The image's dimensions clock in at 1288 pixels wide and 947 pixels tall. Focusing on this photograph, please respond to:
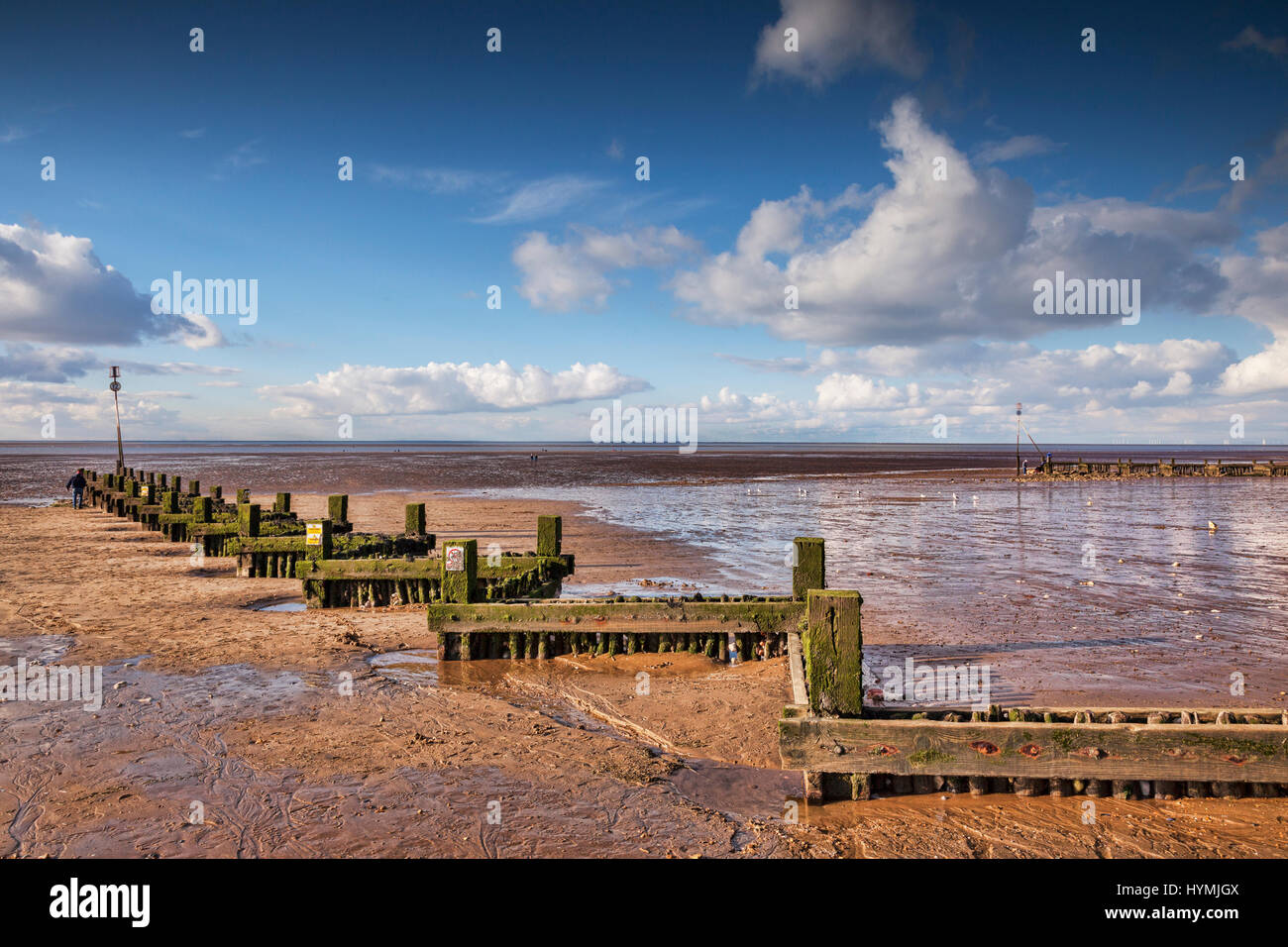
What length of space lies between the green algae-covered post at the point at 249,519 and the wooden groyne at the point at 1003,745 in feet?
50.5

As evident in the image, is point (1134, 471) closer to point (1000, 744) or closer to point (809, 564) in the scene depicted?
point (809, 564)

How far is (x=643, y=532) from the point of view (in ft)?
87.9

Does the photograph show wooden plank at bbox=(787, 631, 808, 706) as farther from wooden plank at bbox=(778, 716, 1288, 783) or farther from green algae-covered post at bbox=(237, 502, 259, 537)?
green algae-covered post at bbox=(237, 502, 259, 537)

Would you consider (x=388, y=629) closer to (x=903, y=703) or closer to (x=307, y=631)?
(x=307, y=631)

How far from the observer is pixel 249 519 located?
18.1 m

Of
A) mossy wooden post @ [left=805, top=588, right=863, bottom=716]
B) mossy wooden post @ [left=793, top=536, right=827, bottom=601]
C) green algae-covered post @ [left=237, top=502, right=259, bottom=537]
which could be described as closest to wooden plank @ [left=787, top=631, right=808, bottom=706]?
mossy wooden post @ [left=805, top=588, right=863, bottom=716]

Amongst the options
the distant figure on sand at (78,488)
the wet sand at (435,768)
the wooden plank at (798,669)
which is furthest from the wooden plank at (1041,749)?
the distant figure on sand at (78,488)

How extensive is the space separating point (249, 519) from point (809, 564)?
13.9m

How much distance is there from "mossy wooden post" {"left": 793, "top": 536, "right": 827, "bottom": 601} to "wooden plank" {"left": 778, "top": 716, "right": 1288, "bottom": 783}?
3.86 meters

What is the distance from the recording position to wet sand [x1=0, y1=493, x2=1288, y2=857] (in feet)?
19.3

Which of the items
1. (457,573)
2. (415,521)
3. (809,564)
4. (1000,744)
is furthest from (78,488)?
(1000,744)

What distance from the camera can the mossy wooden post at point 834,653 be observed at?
6.66m
